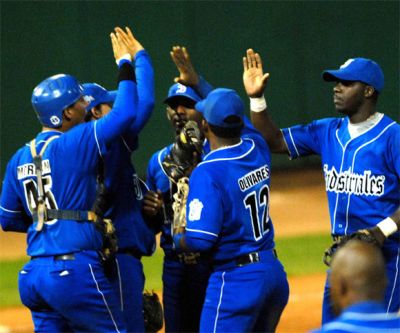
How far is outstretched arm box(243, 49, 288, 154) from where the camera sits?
6145 mm

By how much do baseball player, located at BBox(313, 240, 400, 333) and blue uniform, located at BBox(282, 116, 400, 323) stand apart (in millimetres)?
2535

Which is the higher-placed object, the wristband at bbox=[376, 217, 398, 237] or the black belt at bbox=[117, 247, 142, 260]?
the wristband at bbox=[376, 217, 398, 237]

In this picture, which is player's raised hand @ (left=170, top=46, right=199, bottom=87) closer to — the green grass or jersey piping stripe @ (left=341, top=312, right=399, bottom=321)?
jersey piping stripe @ (left=341, top=312, right=399, bottom=321)

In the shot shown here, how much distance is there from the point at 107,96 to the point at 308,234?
268 inches

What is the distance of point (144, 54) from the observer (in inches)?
235

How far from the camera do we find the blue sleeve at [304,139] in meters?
6.29

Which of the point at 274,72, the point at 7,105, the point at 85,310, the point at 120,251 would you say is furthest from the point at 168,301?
the point at 274,72

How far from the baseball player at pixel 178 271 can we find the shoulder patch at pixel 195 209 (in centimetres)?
96

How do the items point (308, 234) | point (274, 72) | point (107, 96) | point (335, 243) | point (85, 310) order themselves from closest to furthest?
point (85, 310)
point (335, 243)
point (107, 96)
point (308, 234)
point (274, 72)

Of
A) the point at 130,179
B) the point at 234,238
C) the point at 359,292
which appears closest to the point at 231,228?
the point at 234,238

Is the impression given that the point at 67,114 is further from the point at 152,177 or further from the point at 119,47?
the point at 152,177

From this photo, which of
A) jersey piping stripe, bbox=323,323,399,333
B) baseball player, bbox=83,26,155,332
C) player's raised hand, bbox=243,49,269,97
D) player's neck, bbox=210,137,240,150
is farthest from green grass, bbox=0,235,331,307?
jersey piping stripe, bbox=323,323,399,333

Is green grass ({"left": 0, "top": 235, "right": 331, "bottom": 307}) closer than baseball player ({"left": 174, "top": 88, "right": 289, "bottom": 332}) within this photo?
No

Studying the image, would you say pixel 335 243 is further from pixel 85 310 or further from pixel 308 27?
pixel 308 27
